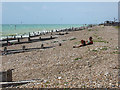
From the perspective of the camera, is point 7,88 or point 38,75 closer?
point 7,88

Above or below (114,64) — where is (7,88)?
below

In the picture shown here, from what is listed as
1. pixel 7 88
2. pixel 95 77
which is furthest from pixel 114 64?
pixel 7 88

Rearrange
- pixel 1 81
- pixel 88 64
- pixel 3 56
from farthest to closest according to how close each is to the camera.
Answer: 1. pixel 3 56
2. pixel 88 64
3. pixel 1 81

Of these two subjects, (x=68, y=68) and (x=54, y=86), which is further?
(x=68, y=68)

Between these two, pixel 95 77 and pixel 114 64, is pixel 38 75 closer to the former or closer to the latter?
pixel 95 77

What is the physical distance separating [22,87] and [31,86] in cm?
48

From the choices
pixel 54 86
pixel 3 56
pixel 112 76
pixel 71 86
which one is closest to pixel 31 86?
pixel 54 86

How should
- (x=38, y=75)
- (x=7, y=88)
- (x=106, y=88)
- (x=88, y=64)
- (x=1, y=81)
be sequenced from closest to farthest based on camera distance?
1. (x=106, y=88)
2. (x=7, y=88)
3. (x=1, y=81)
4. (x=38, y=75)
5. (x=88, y=64)

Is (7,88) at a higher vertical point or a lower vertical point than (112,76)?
lower

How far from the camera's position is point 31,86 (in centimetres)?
841

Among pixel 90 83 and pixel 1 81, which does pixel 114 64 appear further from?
pixel 1 81

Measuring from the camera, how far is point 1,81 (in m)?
9.68

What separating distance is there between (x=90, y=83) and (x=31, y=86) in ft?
9.71

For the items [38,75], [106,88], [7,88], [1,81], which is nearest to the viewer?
[106,88]
